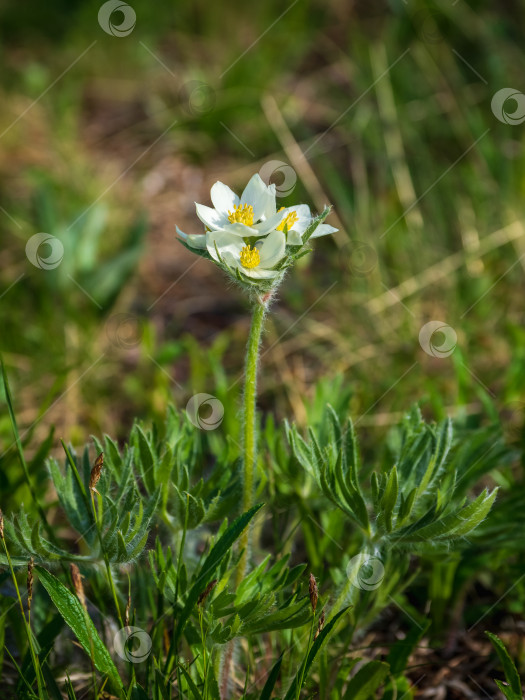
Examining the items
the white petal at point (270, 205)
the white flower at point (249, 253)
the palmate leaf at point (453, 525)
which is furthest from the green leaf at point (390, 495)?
the white petal at point (270, 205)

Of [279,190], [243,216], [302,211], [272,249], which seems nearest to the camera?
[272,249]

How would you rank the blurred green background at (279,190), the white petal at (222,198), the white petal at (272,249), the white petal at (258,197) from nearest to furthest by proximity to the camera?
the white petal at (272,249), the white petal at (258,197), the white petal at (222,198), the blurred green background at (279,190)

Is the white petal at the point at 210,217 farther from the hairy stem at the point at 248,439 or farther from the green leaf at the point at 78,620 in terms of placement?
the green leaf at the point at 78,620

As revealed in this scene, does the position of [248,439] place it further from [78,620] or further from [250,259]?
[78,620]

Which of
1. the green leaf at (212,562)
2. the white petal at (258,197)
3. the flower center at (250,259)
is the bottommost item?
the green leaf at (212,562)

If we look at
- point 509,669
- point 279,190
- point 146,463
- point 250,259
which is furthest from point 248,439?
point 279,190
